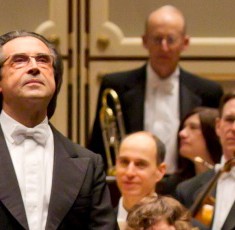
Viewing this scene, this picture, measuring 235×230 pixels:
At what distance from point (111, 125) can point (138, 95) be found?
167 millimetres

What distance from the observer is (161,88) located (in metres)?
4.10

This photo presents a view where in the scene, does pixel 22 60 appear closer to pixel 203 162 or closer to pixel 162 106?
pixel 203 162

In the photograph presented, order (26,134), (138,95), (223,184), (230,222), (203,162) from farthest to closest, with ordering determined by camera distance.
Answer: (138,95)
(203,162)
(223,184)
(230,222)
(26,134)

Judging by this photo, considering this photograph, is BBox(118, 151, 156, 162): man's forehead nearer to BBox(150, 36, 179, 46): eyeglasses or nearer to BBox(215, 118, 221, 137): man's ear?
BBox(215, 118, 221, 137): man's ear

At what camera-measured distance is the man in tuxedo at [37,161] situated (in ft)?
7.96

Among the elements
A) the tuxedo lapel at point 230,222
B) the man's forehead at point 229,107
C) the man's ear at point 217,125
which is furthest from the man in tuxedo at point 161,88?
the tuxedo lapel at point 230,222

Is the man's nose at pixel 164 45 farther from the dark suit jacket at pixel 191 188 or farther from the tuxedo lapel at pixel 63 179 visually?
the tuxedo lapel at pixel 63 179

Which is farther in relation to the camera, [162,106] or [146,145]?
[162,106]

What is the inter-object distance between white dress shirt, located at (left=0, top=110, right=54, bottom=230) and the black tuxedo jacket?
4.96 ft

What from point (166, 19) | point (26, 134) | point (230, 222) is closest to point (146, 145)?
point (230, 222)

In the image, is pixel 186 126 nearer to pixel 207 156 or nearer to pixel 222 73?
pixel 207 156

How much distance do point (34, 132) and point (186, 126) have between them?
1.39 metres

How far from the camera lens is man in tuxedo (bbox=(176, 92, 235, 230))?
3.21 metres

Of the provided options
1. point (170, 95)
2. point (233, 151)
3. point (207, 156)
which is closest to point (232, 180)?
point (233, 151)
